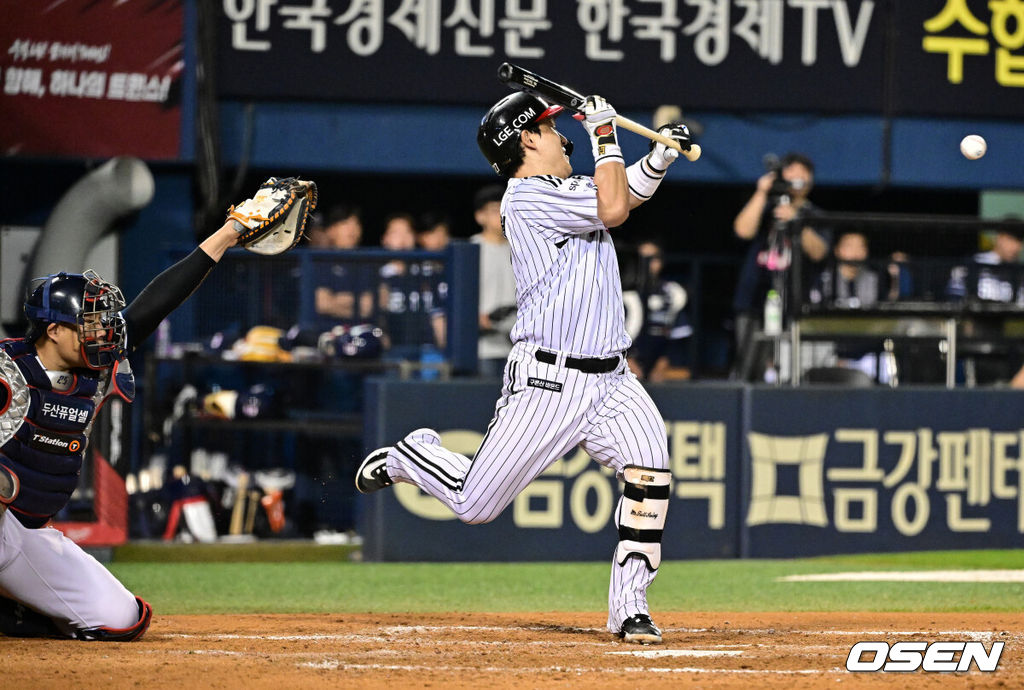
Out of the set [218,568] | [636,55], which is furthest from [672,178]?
[218,568]

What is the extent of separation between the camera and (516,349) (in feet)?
18.4

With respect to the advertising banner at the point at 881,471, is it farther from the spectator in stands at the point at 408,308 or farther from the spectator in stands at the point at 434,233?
the spectator in stands at the point at 434,233

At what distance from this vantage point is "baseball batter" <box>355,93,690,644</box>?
214 inches

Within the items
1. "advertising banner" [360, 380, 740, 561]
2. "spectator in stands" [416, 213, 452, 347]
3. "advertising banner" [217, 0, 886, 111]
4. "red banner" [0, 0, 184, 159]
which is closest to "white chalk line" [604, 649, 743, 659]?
"advertising banner" [360, 380, 740, 561]

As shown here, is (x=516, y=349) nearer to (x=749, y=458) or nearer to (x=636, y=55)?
(x=749, y=458)

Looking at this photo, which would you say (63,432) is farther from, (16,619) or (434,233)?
(434,233)

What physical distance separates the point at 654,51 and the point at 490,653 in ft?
23.9

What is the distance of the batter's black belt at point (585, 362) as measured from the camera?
545 cm

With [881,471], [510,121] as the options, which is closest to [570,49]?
[881,471]

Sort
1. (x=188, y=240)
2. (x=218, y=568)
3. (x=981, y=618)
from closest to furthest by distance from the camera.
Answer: (x=981, y=618) → (x=218, y=568) → (x=188, y=240)

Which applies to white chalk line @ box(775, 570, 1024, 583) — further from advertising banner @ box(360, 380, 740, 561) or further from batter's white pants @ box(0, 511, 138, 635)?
batter's white pants @ box(0, 511, 138, 635)

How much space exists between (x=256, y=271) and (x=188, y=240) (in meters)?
2.10

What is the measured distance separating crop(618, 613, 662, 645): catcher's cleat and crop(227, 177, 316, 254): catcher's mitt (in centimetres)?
177

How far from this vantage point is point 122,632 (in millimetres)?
5516
